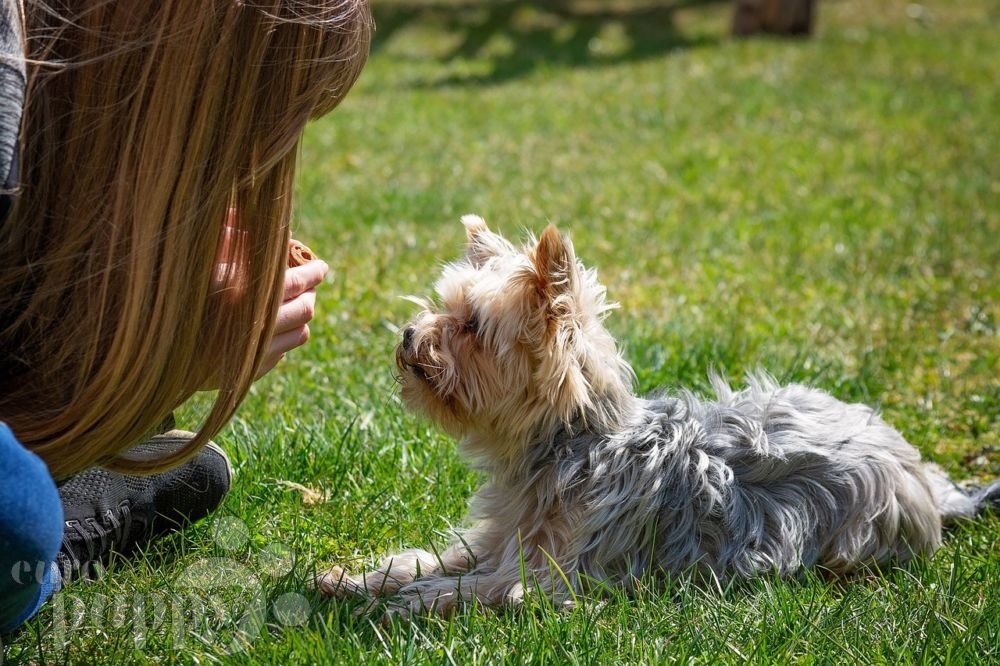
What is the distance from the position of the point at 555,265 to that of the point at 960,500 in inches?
64.9

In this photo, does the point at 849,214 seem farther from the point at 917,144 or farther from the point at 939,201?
the point at 917,144

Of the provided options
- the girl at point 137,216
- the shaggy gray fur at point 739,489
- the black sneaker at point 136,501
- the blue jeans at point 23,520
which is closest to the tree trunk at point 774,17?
the shaggy gray fur at point 739,489

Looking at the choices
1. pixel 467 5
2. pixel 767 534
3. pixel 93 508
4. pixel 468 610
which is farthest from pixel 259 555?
pixel 467 5

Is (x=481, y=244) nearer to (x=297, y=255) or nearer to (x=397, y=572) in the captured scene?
(x=297, y=255)

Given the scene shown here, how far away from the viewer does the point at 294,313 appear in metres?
2.70

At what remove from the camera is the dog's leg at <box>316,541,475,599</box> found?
2.90 m

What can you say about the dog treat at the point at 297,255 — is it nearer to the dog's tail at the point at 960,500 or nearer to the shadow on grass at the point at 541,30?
the dog's tail at the point at 960,500

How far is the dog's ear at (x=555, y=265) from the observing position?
2803 millimetres

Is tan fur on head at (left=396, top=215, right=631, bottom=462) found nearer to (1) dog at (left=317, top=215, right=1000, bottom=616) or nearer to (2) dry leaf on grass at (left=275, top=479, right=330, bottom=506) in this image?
(1) dog at (left=317, top=215, right=1000, bottom=616)

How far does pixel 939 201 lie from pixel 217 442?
555cm

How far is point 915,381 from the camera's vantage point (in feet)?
15.3

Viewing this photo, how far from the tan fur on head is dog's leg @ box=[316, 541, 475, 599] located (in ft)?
1.02

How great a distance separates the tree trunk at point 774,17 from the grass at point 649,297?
16.1 inches

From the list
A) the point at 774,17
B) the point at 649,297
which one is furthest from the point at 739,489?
the point at 774,17
